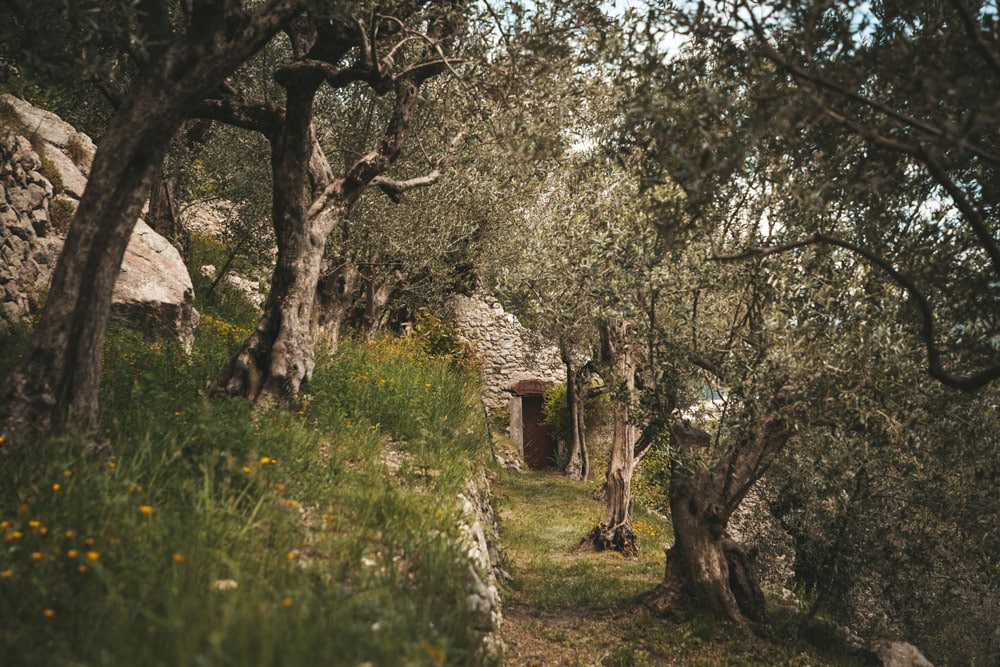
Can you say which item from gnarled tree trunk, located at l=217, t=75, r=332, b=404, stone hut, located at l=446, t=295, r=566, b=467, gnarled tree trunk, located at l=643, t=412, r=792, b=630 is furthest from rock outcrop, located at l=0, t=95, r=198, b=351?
stone hut, located at l=446, t=295, r=566, b=467

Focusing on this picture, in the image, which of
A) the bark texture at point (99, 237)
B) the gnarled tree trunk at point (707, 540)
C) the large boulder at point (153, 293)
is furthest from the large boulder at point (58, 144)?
the gnarled tree trunk at point (707, 540)

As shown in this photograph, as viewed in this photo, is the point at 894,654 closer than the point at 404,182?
Yes

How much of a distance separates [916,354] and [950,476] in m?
2.38

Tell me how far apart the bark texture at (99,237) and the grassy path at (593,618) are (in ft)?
18.0

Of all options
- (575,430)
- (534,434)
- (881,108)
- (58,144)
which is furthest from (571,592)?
(534,434)

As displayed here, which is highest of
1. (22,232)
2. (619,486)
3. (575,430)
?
(22,232)

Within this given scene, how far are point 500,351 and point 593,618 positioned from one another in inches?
847

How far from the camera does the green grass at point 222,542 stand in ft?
13.1

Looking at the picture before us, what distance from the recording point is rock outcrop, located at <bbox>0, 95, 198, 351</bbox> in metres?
10.4

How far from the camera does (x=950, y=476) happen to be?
30.9ft

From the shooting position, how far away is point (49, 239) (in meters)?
11.2

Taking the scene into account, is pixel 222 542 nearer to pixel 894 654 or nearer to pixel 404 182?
pixel 404 182

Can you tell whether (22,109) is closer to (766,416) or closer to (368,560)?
(368,560)

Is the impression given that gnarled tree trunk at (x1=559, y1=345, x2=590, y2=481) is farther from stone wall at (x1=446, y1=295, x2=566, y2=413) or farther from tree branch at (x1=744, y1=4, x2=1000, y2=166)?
tree branch at (x1=744, y1=4, x2=1000, y2=166)
